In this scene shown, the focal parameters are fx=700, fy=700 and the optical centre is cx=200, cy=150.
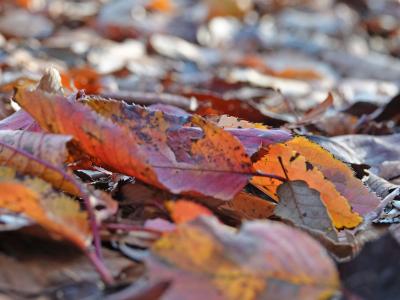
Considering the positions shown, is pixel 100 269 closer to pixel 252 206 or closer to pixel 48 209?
pixel 48 209

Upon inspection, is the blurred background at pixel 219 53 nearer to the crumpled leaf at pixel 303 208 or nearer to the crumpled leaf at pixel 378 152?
the crumpled leaf at pixel 378 152

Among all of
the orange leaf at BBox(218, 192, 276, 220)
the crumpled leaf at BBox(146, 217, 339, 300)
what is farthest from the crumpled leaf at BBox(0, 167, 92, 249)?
the orange leaf at BBox(218, 192, 276, 220)

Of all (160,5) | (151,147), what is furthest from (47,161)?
(160,5)

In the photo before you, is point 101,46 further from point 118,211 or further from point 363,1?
point 363,1

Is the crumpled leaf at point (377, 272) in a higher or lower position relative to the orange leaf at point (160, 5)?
higher

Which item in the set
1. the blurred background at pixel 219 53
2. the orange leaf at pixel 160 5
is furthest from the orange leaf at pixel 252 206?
the orange leaf at pixel 160 5

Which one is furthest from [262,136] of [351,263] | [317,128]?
[317,128]

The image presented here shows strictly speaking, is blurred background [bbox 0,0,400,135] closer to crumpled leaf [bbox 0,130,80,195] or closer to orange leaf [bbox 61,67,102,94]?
orange leaf [bbox 61,67,102,94]
